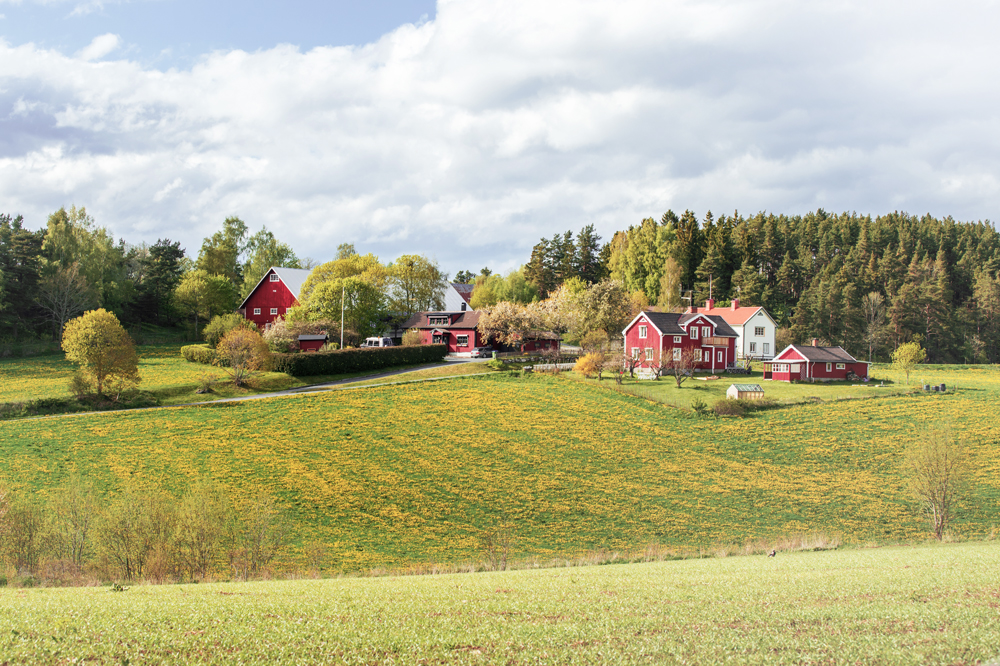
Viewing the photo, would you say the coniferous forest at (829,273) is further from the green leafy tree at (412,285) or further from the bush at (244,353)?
the bush at (244,353)

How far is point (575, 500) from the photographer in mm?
28500

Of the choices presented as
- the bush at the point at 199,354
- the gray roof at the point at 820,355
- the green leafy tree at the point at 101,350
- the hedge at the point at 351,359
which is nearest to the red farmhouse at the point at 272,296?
the bush at the point at 199,354

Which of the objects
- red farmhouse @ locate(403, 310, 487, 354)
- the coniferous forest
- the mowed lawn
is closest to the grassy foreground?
the mowed lawn

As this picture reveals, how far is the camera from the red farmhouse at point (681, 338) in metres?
61.1

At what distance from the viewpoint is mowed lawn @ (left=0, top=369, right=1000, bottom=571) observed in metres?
25.1

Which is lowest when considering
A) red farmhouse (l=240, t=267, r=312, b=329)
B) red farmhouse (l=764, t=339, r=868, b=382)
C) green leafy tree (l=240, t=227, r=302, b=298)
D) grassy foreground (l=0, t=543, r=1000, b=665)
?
grassy foreground (l=0, t=543, r=1000, b=665)

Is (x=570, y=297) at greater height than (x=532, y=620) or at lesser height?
greater

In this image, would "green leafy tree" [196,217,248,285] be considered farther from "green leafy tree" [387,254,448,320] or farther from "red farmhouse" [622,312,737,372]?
"red farmhouse" [622,312,737,372]

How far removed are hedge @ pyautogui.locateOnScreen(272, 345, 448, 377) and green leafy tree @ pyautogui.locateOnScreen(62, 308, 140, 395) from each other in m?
12.4

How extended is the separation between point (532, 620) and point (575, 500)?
19.8 meters

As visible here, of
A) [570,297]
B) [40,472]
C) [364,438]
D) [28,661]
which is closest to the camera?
[28,661]

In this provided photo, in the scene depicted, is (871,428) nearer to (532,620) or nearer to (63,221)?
(532,620)

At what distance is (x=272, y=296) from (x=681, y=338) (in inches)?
2093

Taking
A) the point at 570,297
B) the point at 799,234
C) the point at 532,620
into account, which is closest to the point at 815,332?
the point at 799,234
